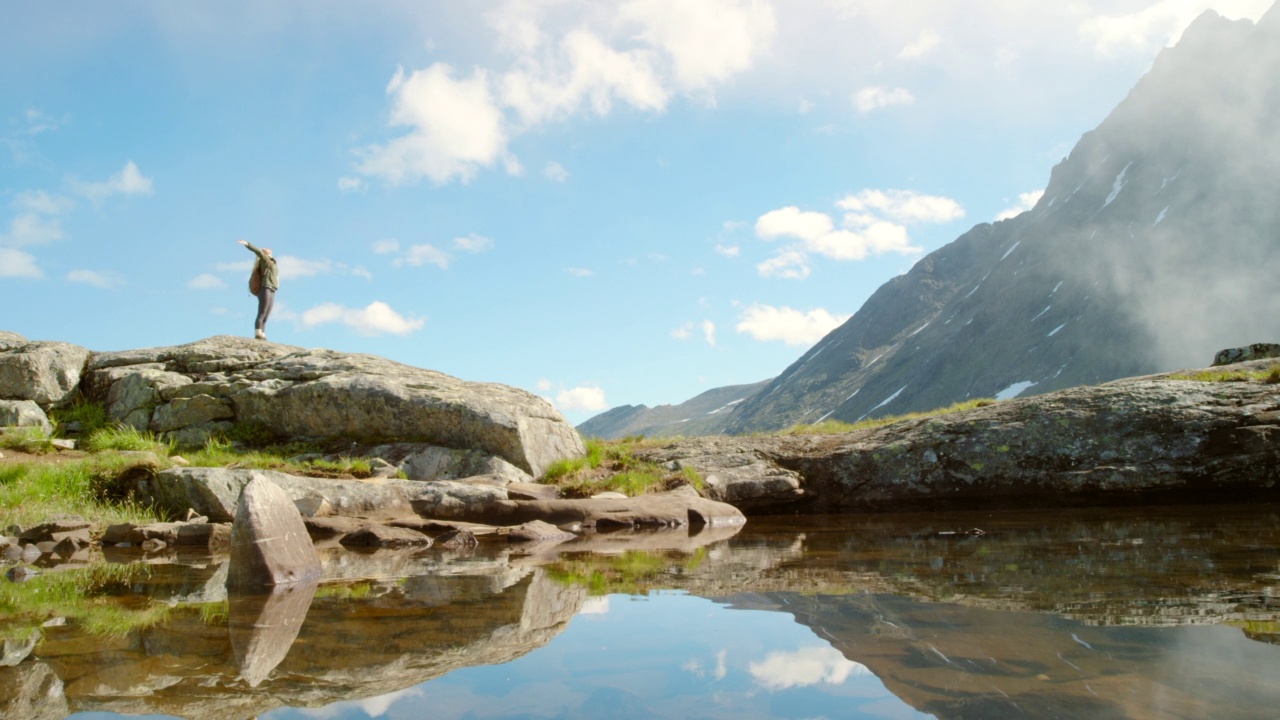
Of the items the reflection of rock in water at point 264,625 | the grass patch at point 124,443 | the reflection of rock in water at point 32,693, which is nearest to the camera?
the reflection of rock in water at point 32,693

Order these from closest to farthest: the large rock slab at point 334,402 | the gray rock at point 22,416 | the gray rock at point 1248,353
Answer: the large rock slab at point 334,402, the gray rock at point 22,416, the gray rock at point 1248,353

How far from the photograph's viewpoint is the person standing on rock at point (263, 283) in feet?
64.8

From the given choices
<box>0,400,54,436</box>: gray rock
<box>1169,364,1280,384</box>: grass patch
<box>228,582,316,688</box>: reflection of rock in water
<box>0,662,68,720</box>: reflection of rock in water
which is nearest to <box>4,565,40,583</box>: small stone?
<box>228,582,316,688</box>: reflection of rock in water

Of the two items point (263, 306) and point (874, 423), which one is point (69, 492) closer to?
point (263, 306)

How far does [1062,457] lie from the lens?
12992mm

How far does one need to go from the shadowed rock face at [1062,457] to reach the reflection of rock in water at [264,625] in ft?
32.4

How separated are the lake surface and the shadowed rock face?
6102 mm

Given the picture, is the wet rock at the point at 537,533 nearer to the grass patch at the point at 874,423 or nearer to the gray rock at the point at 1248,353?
the grass patch at the point at 874,423

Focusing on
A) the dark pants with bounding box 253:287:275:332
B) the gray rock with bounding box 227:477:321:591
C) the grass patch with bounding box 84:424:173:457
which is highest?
the dark pants with bounding box 253:287:275:332

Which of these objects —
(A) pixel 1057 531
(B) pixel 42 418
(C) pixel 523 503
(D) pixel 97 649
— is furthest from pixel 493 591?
(B) pixel 42 418

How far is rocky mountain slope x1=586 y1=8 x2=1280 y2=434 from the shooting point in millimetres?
116312

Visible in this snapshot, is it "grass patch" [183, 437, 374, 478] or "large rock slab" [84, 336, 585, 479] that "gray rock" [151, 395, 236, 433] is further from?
"grass patch" [183, 437, 374, 478]

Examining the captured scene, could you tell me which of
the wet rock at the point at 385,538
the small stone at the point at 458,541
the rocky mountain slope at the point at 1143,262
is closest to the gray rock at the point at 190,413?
the wet rock at the point at 385,538

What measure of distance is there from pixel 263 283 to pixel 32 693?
733 inches
